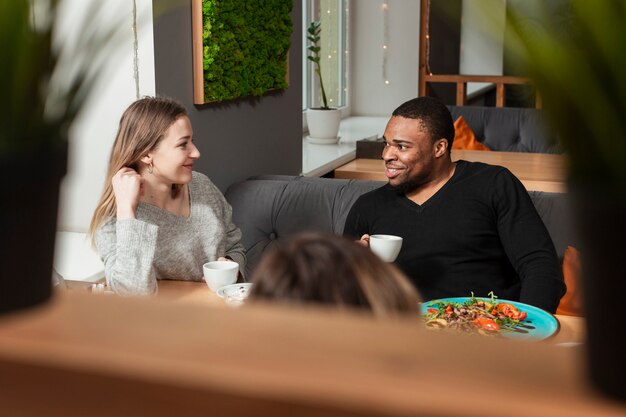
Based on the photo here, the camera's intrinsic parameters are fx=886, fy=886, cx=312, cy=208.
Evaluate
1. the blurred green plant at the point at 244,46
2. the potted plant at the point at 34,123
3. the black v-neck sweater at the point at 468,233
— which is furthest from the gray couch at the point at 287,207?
the potted plant at the point at 34,123

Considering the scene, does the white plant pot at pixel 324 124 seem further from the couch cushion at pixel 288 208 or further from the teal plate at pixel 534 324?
the teal plate at pixel 534 324

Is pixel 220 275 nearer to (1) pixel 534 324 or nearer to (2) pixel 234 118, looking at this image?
(1) pixel 534 324

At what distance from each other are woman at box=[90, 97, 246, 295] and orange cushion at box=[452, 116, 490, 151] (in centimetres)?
292

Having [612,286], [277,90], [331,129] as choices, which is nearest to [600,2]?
[612,286]

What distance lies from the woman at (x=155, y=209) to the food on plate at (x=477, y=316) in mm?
750

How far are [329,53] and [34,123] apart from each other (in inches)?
220

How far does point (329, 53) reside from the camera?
5988 mm

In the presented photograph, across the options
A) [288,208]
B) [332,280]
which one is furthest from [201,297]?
[332,280]

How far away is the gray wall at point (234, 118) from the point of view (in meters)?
2.96

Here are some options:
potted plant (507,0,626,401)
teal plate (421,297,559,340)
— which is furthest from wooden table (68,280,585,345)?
potted plant (507,0,626,401)

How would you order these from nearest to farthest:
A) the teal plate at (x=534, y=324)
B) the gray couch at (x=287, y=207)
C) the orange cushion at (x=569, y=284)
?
the teal plate at (x=534, y=324) → the orange cushion at (x=569, y=284) → the gray couch at (x=287, y=207)

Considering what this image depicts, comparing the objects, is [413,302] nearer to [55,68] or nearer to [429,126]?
[55,68]

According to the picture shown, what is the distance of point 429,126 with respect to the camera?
9.12 ft

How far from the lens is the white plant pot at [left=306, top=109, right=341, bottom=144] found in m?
4.88
